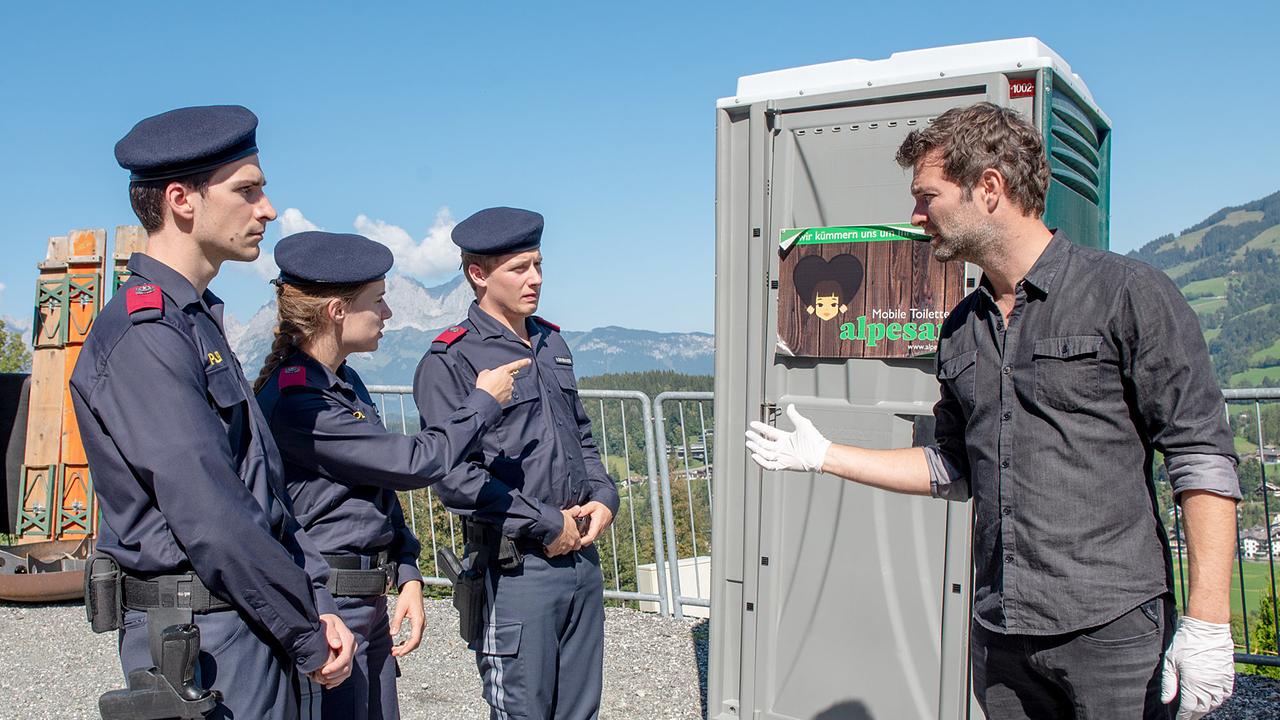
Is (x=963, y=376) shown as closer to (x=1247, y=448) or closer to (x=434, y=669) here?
(x=1247, y=448)

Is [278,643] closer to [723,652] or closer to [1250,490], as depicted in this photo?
[723,652]

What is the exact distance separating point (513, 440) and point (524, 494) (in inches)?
7.4

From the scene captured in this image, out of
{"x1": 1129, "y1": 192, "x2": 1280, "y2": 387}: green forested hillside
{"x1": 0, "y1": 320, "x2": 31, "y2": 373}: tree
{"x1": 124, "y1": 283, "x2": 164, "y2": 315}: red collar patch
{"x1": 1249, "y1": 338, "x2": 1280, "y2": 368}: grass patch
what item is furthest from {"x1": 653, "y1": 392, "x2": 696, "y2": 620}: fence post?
{"x1": 1249, "y1": 338, "x2": 1280, "y2": 368}: grass patch

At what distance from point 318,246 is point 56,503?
6175 mm

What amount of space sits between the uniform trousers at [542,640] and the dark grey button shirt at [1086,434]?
1404mm

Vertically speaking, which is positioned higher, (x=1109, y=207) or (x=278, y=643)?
(x=1109, y=207)

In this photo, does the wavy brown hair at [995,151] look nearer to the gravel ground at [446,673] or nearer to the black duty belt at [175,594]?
the black duty belt at [175,594]

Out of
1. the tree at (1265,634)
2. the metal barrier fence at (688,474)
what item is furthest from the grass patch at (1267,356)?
the metal barrier fence at (688,474)

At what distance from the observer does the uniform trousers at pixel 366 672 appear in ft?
8.71

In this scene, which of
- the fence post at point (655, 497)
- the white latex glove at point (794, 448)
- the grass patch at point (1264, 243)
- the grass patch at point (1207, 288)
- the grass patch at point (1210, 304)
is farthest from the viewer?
the grass patch at point (1264, 243)

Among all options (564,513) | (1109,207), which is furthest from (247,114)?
(1109,207)

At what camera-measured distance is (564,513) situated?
10.4 ft

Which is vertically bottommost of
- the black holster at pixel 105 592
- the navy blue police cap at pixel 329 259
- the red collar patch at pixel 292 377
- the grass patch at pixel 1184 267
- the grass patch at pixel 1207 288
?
the black holster at pixel 105 592

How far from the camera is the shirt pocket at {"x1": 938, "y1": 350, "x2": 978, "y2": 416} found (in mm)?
2381
